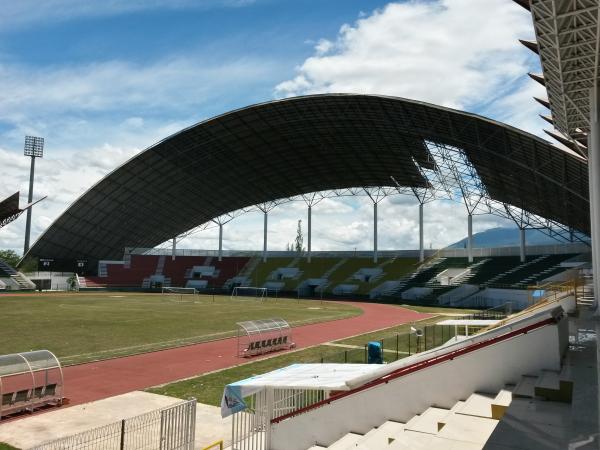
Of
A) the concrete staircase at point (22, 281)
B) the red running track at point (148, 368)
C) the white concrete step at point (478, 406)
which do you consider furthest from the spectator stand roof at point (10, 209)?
the white concrete step at point (478, 406)

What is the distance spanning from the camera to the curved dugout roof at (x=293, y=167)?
49.9 m

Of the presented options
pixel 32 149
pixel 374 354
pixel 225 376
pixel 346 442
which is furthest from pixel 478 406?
pixel 32 149

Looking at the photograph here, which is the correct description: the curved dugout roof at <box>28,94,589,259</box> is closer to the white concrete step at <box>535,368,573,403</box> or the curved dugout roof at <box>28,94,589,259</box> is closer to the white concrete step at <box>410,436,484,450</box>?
the white concrete step at <box>535,368,573,403</box>

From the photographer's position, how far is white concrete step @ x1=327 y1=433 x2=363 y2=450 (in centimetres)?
1073

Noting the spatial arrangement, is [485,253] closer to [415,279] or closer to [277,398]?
[415,279]

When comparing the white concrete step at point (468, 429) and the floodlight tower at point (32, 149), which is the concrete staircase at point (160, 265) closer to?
the floodlight tower at point (32, 149)

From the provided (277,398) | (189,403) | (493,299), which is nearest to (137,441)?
(189,403)

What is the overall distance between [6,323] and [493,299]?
5174 cm

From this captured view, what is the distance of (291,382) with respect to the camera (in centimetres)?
1112

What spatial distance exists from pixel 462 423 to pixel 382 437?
1.82 meters

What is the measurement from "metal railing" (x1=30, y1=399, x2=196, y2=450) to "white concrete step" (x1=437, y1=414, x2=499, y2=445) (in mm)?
5733

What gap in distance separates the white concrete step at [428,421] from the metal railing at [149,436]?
16.3 ft

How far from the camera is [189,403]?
36.3 feet

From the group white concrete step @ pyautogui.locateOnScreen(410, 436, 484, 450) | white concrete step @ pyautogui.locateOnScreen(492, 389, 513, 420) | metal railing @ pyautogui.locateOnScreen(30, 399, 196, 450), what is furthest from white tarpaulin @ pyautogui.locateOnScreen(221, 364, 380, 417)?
white concrete step @ pyautogui.locateOnScreen(492, 389, 513, 420)
